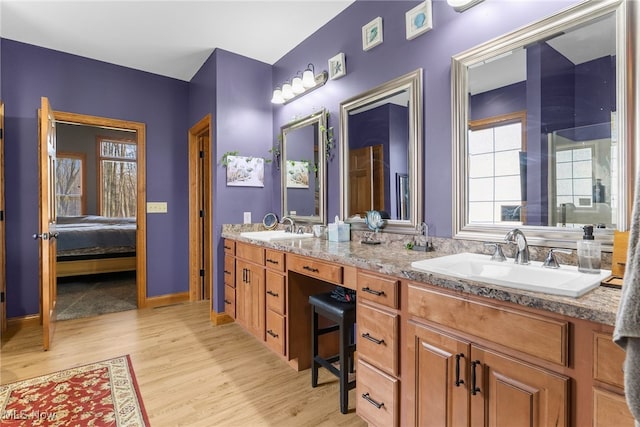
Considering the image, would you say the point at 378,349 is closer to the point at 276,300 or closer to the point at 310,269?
the point at 310,269

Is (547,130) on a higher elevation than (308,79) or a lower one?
lower

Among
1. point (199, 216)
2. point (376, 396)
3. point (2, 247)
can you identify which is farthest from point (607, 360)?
point (2, 247)

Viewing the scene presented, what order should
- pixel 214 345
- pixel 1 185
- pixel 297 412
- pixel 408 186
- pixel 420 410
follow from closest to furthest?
pixel 420 410
pixel 297 412
pixel 408 186
pixel 214 345
pixel 1 185

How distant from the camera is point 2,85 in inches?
116

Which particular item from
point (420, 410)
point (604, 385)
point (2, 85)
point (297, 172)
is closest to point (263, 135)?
point (297, 172)

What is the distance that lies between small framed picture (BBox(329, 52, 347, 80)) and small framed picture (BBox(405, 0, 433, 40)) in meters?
0.61

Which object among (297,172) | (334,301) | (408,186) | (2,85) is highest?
(2,85)

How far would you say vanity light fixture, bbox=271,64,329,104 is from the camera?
8.79 feet

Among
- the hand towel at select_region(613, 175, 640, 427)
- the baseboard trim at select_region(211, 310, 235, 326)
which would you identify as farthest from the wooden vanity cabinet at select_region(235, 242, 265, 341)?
the hand towel at select_region(613, 175, 640, 427)

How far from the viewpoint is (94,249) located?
184 inches

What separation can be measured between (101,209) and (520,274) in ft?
26.3

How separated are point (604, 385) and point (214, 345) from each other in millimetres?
2513

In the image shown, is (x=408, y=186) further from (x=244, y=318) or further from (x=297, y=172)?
(x=244, y=318)

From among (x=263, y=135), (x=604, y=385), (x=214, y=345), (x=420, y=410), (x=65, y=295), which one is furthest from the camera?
(x=65, y=295)
